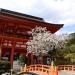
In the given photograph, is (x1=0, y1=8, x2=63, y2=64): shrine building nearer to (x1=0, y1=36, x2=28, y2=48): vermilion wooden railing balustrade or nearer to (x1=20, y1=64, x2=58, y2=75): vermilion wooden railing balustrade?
(x1=0, y1=36, x2=28, y2=48): vermilion wooden railing balustrade

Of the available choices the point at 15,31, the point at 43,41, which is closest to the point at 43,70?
the point at 43,41

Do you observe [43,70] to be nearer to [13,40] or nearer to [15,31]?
[13,40]

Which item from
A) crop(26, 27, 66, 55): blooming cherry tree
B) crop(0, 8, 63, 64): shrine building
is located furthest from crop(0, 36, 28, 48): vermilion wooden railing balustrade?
crop(26, 27, 66, 55): blooming cherry tree

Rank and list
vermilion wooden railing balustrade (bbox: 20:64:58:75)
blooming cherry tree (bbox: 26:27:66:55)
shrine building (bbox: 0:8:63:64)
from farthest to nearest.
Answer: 1. blooming cherry tree (bbox: 26:27:66:55)
2. shrine building (bbox: 0:8:63:64)
3. vermilion wooden railing balustrade (bbox: 20:64:58:75)

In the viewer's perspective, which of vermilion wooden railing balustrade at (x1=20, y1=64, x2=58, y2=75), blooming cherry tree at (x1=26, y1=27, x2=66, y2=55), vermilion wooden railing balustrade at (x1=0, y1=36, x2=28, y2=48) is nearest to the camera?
vermilion wooden railing balustrade at (x1=20, y1=64, x2=58, y2=75)

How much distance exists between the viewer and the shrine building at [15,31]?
128 feet

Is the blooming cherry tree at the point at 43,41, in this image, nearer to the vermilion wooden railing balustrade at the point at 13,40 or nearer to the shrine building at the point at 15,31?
the vermilion wooden railing balustrade at the point at 13,40

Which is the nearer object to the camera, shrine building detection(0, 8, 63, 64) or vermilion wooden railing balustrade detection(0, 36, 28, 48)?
vermilion wooden railing balustrade detection(0, 36, 28, 48)

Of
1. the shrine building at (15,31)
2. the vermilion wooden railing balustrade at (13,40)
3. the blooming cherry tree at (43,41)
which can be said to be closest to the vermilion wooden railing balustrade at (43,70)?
the shrine building at (15,31)

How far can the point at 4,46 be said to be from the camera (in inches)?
1526

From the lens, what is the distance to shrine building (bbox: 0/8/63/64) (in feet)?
128

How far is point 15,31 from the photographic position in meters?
43.2

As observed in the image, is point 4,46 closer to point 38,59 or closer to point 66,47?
point 38,59

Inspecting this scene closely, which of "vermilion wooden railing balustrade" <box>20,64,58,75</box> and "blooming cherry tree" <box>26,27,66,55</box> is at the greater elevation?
"blooming cherry tree" <box>26,27,66,55</box>
